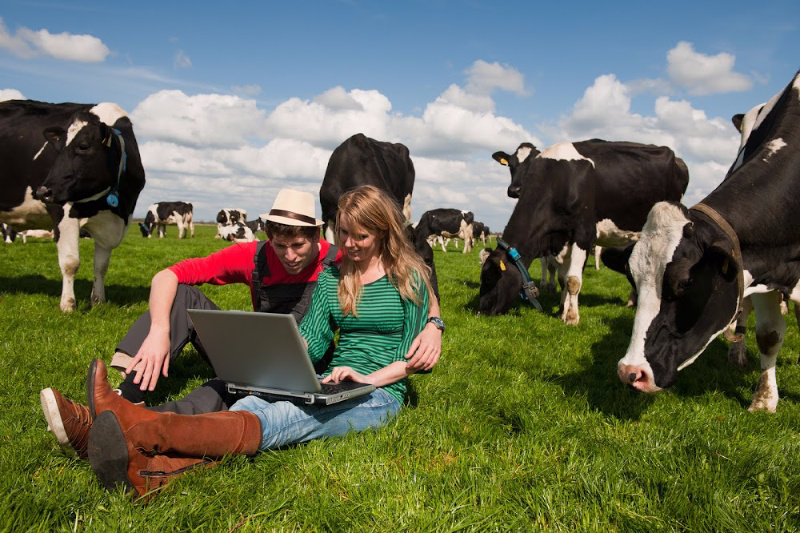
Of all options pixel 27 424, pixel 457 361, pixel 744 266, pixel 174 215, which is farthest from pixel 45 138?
pixel 174 215

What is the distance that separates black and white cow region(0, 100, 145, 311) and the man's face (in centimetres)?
518

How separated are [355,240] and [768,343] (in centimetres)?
371

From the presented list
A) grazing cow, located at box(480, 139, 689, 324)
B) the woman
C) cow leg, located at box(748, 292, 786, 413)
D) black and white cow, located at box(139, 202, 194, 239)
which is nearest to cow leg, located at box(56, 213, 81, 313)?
grazing cow, located at box(480, 139, 689, 324)

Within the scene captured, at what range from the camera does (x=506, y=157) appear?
46.9ft

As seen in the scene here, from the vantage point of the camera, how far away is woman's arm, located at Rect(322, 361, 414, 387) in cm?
338

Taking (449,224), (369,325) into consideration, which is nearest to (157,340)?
(369,325)

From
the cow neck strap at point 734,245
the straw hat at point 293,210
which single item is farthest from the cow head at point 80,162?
the cow neck strap at point 734,245

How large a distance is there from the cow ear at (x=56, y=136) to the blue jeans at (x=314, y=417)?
640 centimetres

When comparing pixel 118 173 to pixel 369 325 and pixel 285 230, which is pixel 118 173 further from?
pixel 369 325

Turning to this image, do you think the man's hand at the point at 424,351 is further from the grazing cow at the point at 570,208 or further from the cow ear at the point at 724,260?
the grazing cow at the point at 570,208

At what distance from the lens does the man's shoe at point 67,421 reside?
2662mm

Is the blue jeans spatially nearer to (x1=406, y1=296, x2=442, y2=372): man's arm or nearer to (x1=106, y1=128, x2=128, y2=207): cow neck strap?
(x1=406, y1=296, x2=442, y2=372): man's arm

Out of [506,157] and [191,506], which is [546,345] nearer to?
[191,506]

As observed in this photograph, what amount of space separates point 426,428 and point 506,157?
37.6ft
